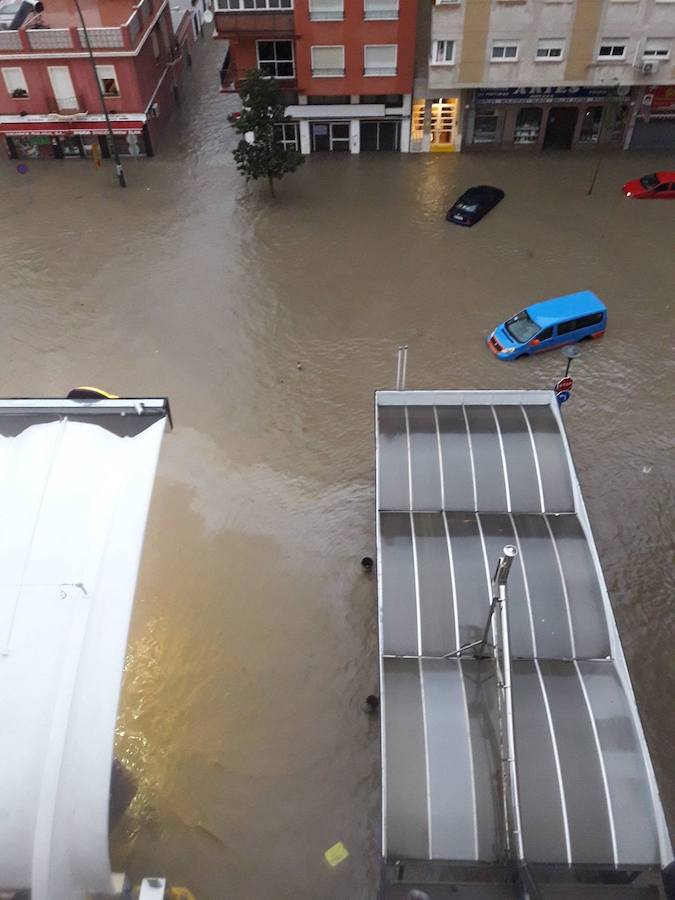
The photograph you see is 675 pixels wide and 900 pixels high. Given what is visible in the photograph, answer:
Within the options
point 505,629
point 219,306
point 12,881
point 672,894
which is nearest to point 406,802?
point 505,629

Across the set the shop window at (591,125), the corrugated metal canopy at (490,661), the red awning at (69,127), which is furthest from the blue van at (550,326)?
the red awning at (69,127)

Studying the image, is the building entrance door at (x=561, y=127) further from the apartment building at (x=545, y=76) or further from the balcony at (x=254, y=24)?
the balcony at (x=254, y=24)

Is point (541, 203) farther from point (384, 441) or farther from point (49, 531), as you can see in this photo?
point (49, 531)

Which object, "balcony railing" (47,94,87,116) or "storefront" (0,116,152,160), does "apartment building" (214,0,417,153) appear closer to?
"storefront" (0,116,152,160)

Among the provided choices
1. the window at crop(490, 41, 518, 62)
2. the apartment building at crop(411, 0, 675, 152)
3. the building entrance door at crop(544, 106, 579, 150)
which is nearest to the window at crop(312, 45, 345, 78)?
the apartment building at crop(411, 0, 675, 152)

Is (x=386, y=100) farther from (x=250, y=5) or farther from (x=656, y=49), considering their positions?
(x=656, y=49)
